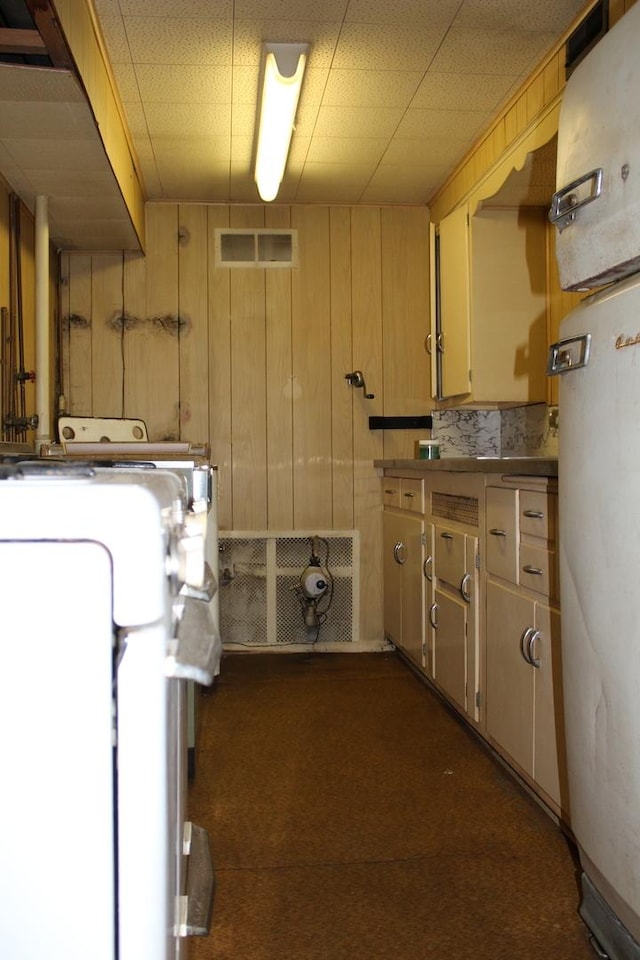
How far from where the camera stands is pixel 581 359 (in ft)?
4.89

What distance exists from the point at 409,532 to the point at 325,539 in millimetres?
737

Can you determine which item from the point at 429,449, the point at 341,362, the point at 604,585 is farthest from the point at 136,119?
the point at 604,585

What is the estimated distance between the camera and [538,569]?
6.81ft

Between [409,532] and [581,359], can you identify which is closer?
[581,359]

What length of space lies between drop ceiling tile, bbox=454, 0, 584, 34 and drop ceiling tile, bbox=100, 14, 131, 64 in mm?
1034

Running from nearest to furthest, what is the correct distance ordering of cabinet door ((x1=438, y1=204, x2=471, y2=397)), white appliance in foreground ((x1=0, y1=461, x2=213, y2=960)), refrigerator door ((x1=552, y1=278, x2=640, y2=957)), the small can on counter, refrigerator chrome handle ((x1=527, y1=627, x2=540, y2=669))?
white appliance in foreground ((x1=0, y1=461, x2=213, y2=960)), refrigerator door ((x1=552, y1=278, x2=640, y2=957)), refrigerator chrome handle ((x1=527, y1=627, x2=540, y2=669)), cabinet door ((x1=438, y1=204, x2=471, y2=397)), the small can on counter

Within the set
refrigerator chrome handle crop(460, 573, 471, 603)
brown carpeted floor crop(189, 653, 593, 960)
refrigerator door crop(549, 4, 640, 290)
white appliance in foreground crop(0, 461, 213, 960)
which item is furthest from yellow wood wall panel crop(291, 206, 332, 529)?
white appliance in foreground crop(0, 461, 213, 960)

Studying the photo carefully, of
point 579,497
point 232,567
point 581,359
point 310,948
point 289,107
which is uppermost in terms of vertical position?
point 289,107

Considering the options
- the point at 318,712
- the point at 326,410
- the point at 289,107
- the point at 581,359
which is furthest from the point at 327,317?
the point at 581,359

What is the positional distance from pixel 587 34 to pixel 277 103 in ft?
3.39

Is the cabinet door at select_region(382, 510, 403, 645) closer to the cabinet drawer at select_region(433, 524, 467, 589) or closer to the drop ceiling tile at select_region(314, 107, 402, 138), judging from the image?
the cabinet drawer at select_region(433, 524, 467, 589)

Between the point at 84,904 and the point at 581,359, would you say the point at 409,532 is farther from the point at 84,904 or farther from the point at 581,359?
the point at 84,904

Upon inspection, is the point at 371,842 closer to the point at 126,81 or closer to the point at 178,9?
the point at 178,9

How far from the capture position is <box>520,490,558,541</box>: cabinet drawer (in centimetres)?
200
